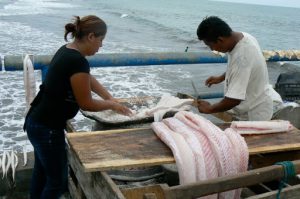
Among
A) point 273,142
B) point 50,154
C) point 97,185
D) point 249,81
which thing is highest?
point 249,81

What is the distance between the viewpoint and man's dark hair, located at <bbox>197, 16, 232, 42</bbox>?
3170 mm

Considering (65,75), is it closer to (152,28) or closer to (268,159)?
(268,159)

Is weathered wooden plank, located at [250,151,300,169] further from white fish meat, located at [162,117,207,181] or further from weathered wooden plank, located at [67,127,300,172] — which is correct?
white fish meat, located at [162,117,207,181]

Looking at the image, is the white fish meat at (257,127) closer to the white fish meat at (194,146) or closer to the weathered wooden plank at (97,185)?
the white fish meat at (194,146)

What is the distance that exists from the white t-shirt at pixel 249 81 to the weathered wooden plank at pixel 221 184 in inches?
A: 45.1

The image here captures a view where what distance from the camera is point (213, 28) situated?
3.17m

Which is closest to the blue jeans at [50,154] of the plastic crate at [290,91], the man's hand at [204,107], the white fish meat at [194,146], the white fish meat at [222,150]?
the white fish meat at [194,146]

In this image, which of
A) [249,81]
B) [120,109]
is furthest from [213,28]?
[120,109]

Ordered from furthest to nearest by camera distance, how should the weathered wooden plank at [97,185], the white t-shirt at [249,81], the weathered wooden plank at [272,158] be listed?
the white t-shirt at [249,81] → the weathered wooden plank at [272,158] → the weathered wooden plank at [97,185]

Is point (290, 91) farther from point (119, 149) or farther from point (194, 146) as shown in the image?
point (119, 149)

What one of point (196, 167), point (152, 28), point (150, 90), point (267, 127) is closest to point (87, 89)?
point (196, 167)

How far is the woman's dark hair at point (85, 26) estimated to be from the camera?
2725mm

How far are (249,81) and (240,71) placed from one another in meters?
0.21

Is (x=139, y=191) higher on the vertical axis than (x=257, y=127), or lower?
lower
